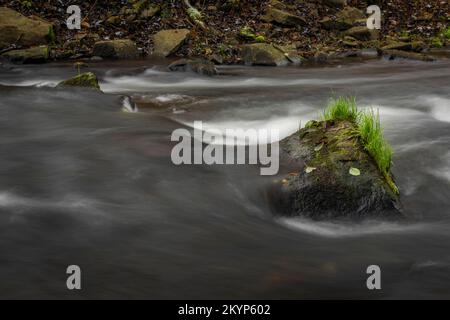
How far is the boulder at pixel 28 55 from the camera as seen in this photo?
1473cm

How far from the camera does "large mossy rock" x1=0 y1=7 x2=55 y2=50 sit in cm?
1559

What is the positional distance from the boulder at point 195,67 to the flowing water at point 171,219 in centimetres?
383

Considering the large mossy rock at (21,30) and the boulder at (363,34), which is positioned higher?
the boulder at (363,34)

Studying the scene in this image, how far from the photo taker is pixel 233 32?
17406mm

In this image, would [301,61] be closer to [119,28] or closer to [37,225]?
[119,28]

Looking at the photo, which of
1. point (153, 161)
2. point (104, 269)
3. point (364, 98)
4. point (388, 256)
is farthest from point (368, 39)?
point (104, 269)

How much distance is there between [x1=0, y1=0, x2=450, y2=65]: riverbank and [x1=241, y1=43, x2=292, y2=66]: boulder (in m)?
0.03

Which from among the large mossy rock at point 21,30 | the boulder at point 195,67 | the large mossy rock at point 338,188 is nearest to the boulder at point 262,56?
the boulder at point 195,67

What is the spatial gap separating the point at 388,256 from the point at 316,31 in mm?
14471

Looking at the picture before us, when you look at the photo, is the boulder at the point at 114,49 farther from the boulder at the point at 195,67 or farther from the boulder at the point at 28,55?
the boulder at the point at 195,67

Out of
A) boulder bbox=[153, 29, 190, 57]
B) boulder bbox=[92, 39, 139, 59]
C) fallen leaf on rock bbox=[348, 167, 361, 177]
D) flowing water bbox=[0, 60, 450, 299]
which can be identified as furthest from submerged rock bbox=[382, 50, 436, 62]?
fallen leaf on rock bbox=[348, 167, 361, 177]

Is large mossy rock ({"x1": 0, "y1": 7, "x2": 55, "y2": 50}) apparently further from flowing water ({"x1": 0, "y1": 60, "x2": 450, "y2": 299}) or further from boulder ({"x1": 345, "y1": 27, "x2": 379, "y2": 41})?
boulder ({"x1": 345, "y1": 27, "x2": 379, "y2": 41})

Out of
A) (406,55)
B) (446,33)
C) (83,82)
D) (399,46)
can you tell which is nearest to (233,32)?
(399,46)

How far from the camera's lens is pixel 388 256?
15.9 feet
